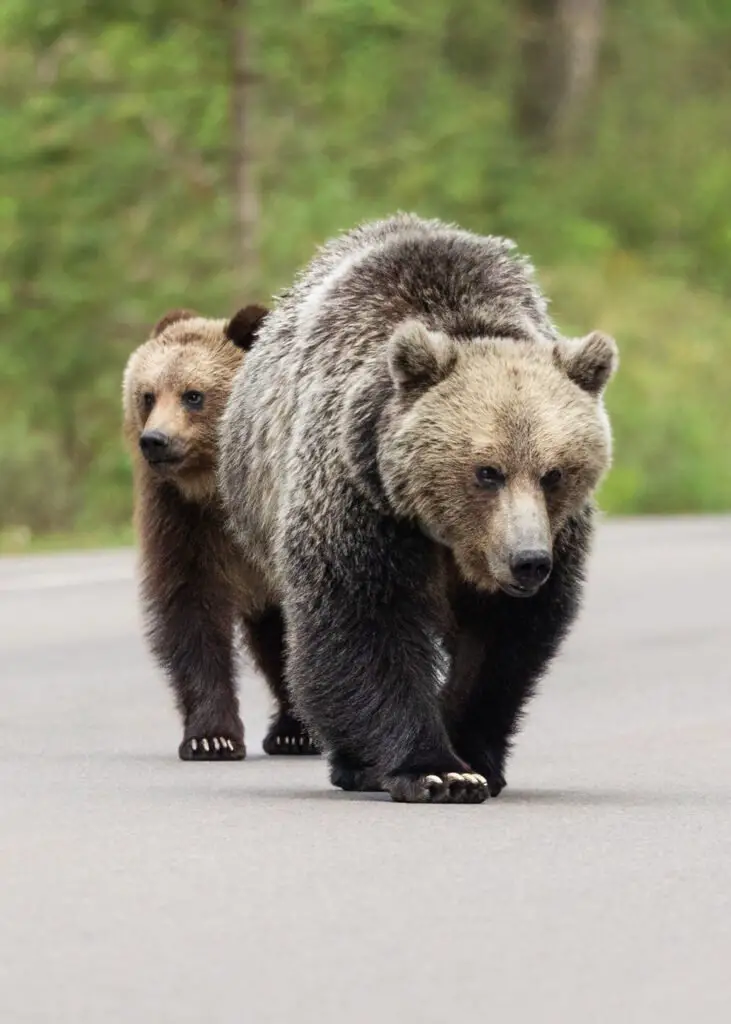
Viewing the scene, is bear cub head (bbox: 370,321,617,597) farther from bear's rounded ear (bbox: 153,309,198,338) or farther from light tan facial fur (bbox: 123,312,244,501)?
bear's rounded ear (bbox: 153,309,198,338)

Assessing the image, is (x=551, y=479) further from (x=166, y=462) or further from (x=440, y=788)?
(x=166, y=462)

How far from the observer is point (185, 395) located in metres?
9.88

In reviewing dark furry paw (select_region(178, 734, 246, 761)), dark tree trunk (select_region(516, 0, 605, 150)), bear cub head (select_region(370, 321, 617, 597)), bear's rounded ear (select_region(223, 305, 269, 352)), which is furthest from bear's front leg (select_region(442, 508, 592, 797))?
dark tree trunk (select_region(516, 0, 605, 150))

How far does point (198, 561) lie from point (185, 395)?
24.2 inches

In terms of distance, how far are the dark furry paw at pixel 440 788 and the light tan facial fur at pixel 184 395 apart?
239 centimetres

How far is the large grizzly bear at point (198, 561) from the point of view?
949 cm

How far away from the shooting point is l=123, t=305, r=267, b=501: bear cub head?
9695mm

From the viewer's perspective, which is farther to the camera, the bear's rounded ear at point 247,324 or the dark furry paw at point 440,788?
the bear's rounded ear at point 247,324

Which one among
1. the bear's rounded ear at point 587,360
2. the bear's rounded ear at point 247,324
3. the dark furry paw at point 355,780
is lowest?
the dark furry paw at point 355,780

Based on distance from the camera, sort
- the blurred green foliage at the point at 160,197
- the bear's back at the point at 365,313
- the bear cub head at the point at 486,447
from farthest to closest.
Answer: the blurred green foliage at the point at 160,197 → the bear's back at the point at 365,313 → the bear cub head at the point at 486,447

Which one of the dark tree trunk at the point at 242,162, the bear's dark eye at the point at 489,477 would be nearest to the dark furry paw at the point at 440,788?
the bear's dark eye at the point at 489,477

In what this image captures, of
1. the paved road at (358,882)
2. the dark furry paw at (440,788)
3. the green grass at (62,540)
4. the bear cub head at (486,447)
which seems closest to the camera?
the paved road at (358,882)

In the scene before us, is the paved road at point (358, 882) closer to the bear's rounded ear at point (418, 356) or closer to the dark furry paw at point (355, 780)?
the dark furry paw at point (355, 780)

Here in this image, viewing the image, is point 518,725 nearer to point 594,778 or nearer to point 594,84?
point 594,778
